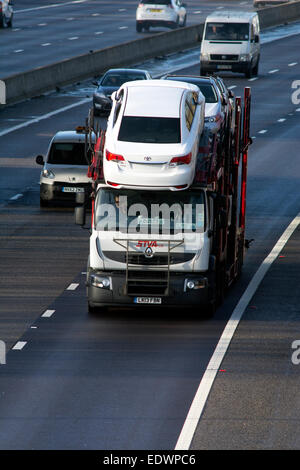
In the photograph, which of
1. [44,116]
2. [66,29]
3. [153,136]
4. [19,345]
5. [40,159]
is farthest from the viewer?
[66,29]

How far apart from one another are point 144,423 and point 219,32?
44421 mm

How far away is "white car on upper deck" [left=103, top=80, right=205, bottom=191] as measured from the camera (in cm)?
2108

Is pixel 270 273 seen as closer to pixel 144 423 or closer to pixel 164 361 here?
pixel 164 361

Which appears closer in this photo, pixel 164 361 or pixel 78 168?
pixel 164 361

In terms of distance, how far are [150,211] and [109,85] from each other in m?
27.1

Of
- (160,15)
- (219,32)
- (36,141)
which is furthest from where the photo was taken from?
(160,15)

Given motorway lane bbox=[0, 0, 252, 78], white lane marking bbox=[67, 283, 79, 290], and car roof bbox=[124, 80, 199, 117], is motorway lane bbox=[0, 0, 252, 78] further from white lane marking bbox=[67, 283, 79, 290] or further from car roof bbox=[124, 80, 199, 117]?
car roof bbox=[124, 80, 199, 117]

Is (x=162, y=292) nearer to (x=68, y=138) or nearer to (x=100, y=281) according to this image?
(x=100, y=281)

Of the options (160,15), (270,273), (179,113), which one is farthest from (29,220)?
(160,15)

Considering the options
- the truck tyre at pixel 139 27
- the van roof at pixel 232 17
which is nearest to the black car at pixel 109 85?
the van roof at pixel 232 17

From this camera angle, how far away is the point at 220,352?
2008 centimetres

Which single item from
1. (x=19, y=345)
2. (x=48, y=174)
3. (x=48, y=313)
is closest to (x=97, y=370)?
(x=19, y=345)

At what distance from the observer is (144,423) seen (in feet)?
53.9

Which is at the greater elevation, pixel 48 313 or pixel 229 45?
pixel 48 313
